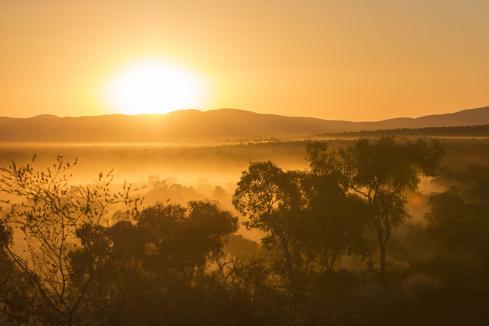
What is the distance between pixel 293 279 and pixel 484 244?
697 inches

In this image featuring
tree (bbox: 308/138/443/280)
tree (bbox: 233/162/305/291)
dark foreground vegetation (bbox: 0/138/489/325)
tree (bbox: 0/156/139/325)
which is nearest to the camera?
tree (bbox: 0/156/139/325)

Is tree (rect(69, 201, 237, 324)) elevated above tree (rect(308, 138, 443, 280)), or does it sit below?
below

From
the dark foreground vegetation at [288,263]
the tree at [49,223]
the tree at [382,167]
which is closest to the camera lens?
the tree at [49,223]

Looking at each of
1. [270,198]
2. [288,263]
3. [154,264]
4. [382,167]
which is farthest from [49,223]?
[382,167]

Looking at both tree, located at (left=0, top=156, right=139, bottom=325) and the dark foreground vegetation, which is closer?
tree, located at (left=0, top=156, right=139, bottom=325)

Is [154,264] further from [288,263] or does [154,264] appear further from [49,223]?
[49,223]

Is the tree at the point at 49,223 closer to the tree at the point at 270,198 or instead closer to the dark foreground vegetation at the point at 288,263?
the dark foreground vegetation at the point at 288,263

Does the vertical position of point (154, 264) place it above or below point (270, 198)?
below

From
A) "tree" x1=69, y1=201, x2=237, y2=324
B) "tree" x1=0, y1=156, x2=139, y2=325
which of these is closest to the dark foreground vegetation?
"tree" x1=69, y1=201, x2=237, y2=324

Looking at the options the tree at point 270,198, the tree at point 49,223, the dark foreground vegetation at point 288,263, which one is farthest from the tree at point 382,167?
the tree at point 49,223

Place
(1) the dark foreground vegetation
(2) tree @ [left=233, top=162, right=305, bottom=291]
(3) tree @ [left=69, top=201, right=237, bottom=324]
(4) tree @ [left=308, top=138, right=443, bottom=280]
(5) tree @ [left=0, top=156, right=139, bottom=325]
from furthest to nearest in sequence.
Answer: (4) tree @ [left=308, top=138, right=443, bottom=280] < (2) tree @ [left=233, top=162, right=305, bottom=291] < (1) the dark foreground vegetation < (3) tree @ [left=69, top=201, right=237, bottom=324] < (5) tree @ [left=0, top=156, right=139, bottom=325]

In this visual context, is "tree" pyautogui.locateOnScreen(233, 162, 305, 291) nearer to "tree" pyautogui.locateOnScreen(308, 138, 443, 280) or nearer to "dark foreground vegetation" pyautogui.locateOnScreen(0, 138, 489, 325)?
"dark foreground vegetation" pyautogui.locateOnScreen(0, 138, 489, 325)

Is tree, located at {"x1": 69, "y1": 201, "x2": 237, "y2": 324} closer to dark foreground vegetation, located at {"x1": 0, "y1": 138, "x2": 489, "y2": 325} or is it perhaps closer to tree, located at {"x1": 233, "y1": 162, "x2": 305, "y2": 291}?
dark foreground vegetation, located at {"x1": 0, "y1": 138, "x2": 489, "y2": 325}

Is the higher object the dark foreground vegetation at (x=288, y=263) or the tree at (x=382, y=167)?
the tree at (x=382, y=167)
